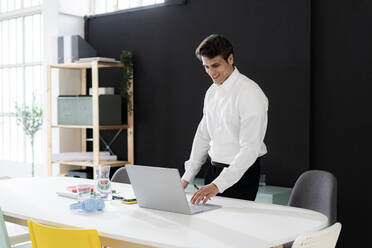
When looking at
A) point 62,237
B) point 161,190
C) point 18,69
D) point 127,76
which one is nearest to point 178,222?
point 161,190

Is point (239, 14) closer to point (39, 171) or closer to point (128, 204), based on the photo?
point (128, 204)

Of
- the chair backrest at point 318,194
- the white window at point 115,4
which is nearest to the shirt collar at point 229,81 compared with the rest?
the chair backrest at point 318,194

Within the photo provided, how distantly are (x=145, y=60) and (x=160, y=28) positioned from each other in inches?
14.1

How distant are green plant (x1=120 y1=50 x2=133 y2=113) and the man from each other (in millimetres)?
1987

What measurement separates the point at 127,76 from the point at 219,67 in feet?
7.24

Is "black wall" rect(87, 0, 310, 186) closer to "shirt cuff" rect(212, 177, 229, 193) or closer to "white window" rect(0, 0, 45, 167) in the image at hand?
"white window" rect(0, 0, 45, 167)

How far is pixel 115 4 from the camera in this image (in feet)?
18.6

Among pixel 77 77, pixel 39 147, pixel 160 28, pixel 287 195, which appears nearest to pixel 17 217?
pixel 287 195

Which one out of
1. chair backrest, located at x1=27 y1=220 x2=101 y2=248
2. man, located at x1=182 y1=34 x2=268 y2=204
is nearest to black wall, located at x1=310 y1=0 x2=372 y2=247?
man, located at x1=182 y1=34 x2=268 y2=204

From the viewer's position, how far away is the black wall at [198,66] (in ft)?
13.4

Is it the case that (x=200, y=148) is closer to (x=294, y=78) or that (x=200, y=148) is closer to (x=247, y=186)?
(x=247, y=186)

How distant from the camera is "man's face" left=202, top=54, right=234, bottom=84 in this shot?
3.02 meters

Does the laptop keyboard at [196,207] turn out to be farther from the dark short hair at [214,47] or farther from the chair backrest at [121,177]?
the chair backrest at [121,177]

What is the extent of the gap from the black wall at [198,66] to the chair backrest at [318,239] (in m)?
2.07
